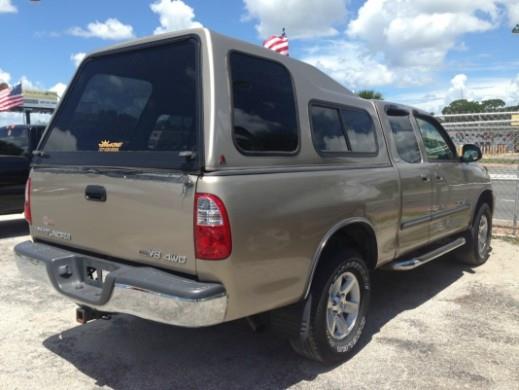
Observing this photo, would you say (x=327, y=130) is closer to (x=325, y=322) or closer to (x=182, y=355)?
(x=325, y=322)

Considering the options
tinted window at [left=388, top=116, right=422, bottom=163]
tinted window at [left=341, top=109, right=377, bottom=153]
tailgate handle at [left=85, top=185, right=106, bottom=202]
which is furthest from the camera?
tinted window at [left=388, top=116, right=422, bottom=163]

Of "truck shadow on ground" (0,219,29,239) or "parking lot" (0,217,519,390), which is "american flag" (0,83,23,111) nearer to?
"truck shadow on ground" (0,219,29,239)

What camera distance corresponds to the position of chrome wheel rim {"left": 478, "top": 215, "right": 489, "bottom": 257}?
254 inches

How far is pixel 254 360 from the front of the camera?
12.1 feet

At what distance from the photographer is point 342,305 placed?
145 inches

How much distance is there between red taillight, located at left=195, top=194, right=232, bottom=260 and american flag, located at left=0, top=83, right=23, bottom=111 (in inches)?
685

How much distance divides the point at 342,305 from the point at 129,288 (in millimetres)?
1657

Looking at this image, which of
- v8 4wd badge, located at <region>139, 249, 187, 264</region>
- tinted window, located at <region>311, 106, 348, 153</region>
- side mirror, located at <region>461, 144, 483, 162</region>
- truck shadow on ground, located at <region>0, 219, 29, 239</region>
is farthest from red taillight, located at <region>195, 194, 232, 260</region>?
truck shadow on ground, located at <region>0, 219, 29, 239</region>

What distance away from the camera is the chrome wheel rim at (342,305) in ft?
11.6

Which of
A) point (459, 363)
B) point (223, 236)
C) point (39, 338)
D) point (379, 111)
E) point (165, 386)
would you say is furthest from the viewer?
point (379, 111)

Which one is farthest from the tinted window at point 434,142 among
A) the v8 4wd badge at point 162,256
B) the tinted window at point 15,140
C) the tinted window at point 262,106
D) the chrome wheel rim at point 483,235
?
the tinted window at point 15,140

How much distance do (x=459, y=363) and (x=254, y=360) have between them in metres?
1.52

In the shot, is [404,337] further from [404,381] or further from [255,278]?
[255,278]

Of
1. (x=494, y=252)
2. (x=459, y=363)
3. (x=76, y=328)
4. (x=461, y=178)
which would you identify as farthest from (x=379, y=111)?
(x=494, y=252)
